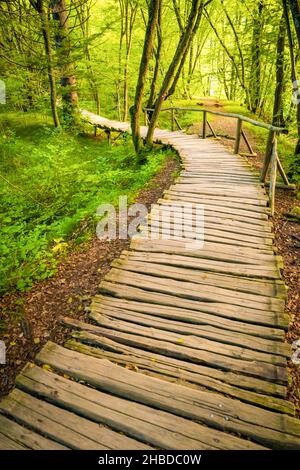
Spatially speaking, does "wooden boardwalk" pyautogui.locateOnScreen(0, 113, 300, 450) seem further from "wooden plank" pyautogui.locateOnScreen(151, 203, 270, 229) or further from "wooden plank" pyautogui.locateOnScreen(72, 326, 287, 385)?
"wooden plank" pyautogui.locateOnScreen(151, 203, 270, 229)

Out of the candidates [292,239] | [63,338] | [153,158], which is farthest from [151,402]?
[153,158]

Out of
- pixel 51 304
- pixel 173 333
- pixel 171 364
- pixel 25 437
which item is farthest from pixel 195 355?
pixel 51 304

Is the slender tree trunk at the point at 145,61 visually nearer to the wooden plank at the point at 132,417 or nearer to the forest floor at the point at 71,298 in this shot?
the forest floor at the point at 71,298

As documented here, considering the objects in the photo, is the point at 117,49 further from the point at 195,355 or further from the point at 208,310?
the point at 195,355

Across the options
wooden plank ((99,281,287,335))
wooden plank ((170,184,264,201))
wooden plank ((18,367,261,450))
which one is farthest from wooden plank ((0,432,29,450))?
wooden plank ((170,184,264,201))

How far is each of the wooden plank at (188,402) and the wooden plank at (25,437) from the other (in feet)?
2.14

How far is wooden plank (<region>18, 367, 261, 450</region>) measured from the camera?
2648mm

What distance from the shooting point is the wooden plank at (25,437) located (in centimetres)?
270

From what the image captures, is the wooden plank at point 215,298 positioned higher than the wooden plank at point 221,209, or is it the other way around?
the wooden plank at point 221,209

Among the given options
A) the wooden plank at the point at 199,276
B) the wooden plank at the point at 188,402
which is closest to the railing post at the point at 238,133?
the wooden plank at the point at 199,276

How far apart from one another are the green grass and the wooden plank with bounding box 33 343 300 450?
238 cm

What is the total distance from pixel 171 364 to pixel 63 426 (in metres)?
1.27

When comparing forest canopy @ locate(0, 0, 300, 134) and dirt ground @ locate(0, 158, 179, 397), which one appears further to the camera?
forest canopy @ locate(0, 0, 300, 134)
